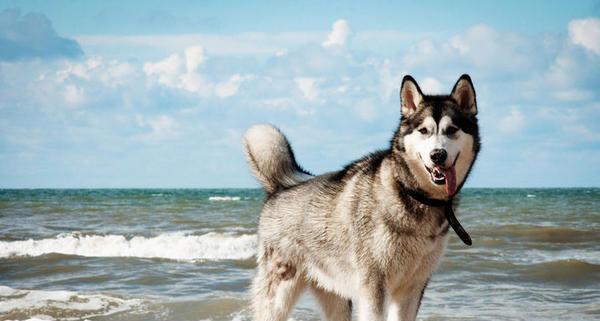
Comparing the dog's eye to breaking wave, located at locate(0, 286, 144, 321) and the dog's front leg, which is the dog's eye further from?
breaking wave, located at locate(0, 286, 144, 321)

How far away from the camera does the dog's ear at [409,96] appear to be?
4602 mm

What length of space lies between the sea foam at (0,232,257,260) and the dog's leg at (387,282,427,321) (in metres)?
9.49

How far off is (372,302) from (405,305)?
0.26 meters

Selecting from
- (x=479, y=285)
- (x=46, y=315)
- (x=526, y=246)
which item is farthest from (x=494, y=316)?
(x=526, y=246)

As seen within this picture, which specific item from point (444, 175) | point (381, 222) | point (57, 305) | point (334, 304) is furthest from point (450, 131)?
point (57, 305)

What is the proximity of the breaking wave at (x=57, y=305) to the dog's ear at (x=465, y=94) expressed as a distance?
18.3ft

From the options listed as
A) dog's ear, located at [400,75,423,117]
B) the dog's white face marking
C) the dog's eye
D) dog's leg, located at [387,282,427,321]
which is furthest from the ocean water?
the dog's eye

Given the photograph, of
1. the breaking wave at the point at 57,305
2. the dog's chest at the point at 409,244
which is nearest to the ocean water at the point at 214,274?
the breaking wave at the point at 57,305

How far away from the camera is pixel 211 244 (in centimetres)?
1555

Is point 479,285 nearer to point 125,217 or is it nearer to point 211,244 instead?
point 211,244

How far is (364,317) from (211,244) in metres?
11.1

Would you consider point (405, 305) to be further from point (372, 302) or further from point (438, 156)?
point (438, 156)

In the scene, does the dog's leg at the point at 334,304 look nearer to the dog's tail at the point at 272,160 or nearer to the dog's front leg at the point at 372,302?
the dog's front leg at the point at 372,302

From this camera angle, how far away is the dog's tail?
5.70m
